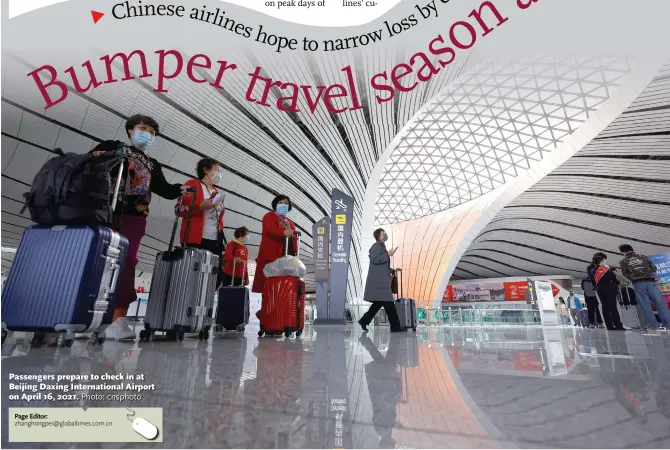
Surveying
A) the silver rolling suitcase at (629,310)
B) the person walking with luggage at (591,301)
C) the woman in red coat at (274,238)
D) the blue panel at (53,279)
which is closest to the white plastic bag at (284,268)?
the woman in red coat at (274,238)

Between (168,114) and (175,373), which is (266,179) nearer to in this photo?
(168,114)

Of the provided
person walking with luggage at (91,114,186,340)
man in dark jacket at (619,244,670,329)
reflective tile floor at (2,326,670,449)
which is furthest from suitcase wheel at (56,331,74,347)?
man in dark jacket at (619,244,670,329)

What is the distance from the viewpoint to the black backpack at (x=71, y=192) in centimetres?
204

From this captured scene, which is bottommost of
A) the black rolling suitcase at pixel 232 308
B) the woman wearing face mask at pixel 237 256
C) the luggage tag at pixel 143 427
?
A: the luggage tag at pixel 143 427

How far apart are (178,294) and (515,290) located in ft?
153

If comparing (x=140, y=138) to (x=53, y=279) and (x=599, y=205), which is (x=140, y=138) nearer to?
(x=53, y=279)

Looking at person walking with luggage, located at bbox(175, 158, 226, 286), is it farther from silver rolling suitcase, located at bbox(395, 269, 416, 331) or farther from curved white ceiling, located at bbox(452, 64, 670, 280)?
curved white ceiling, located at bbox(452, 64, 670, 280)

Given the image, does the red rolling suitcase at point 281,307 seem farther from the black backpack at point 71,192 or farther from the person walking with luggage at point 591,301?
the person walking with luggage at point 591,301

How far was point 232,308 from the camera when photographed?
4.46 m

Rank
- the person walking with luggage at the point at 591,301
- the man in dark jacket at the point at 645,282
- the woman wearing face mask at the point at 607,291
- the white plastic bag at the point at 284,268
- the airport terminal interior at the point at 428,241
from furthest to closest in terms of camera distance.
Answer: the person walking with luggage at the point at 591,301 → the woman wearing face mask at the point at 607,291 → the man in dark jacket at the point at 645,282 → the white plastic bag at the point at 284,268 → the airport terminal interior at the point at 428,241

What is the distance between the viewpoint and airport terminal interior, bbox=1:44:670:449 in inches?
30.1

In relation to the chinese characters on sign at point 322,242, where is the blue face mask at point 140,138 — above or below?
below

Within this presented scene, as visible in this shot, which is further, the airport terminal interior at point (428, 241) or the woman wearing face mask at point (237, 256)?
the woman wearing face mask at point (237, 256)

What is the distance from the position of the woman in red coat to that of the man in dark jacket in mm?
5963
